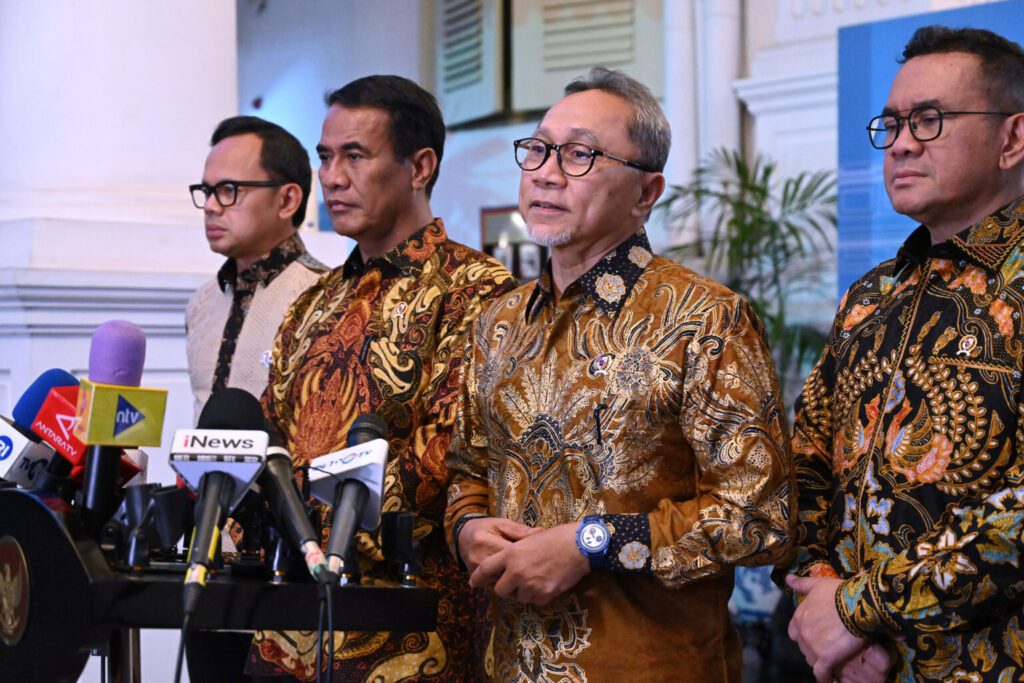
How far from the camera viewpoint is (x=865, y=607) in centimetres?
178

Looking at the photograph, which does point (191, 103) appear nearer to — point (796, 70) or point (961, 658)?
point (796, 70)

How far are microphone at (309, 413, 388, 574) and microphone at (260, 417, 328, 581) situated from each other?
3 centimetres

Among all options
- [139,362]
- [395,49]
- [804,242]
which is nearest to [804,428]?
[139,362]

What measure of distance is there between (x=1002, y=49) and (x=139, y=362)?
4.40 ft

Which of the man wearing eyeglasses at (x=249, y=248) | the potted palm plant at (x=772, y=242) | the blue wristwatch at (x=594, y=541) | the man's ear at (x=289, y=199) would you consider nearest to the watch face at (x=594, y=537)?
the blue wristwatch at (x=594, y=541)

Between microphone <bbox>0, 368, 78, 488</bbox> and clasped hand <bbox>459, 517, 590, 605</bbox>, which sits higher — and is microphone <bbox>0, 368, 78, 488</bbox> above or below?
above

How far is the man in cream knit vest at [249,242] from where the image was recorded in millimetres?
3148

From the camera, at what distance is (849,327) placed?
2.07 meters

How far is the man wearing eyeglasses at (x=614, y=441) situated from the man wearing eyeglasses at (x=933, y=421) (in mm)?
132

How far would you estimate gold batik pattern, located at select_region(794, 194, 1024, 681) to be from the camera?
1718mm

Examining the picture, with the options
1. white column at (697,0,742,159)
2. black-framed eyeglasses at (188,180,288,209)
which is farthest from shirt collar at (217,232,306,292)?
white column at (697,0,742,159)

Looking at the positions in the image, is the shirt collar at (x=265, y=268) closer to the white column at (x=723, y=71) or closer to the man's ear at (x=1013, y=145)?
the man's ear at (x=1013, y=145)

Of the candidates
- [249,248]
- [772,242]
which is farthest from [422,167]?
[772,242]

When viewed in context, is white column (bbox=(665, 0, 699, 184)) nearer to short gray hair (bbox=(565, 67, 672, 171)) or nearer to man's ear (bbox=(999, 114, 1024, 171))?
short gray hair (bbox=(565, 67, 672, 171))
